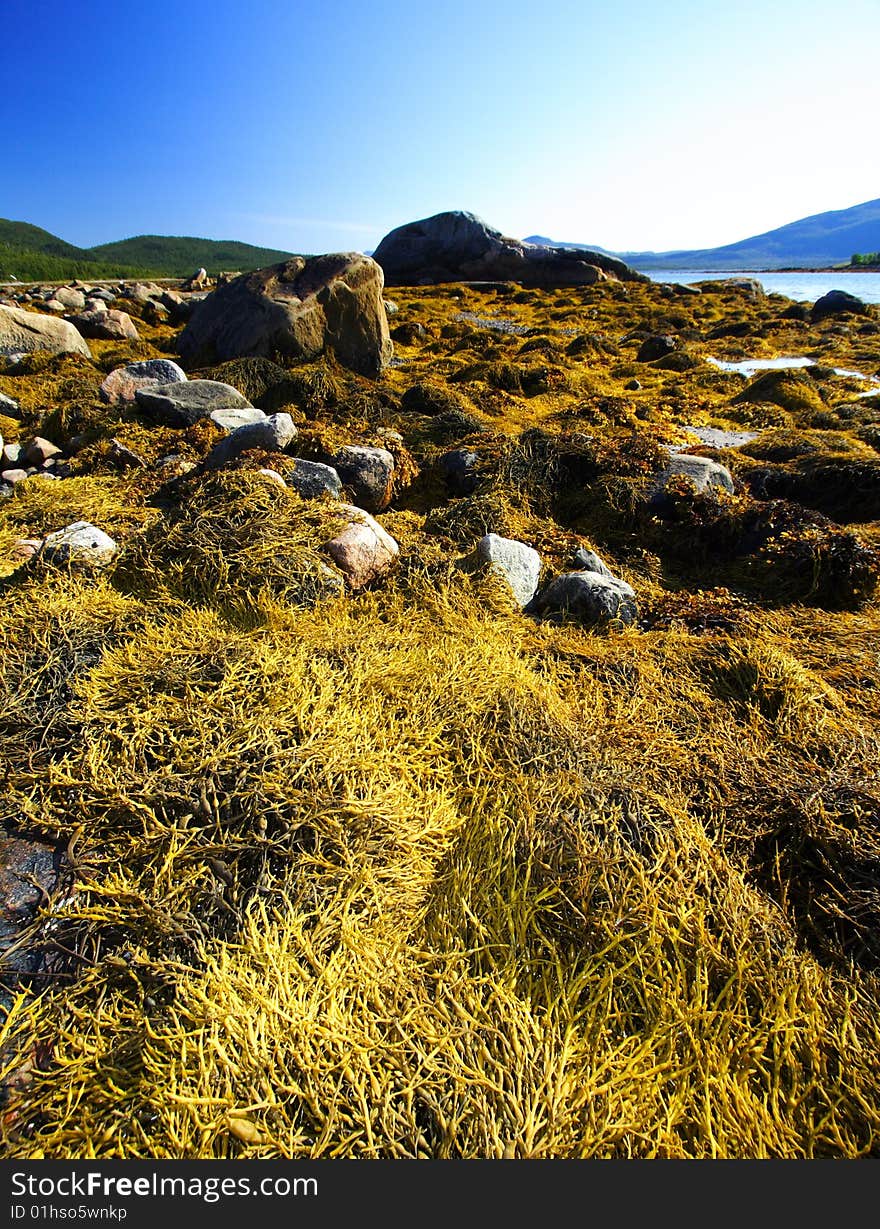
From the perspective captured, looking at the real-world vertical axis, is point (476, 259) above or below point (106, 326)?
above

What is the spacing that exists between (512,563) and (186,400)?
4244 millimetres

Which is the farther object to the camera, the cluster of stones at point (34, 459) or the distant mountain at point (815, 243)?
the distant mountain at point (815, 243)

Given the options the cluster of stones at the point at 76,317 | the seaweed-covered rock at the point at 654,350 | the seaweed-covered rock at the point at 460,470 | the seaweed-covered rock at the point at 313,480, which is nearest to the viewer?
the seaweed-covered rock at the point at 313,480

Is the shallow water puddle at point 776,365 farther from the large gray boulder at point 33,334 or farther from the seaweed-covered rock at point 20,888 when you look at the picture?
the seaweed-covered rock at point 20,888

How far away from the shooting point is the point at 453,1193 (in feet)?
3.42

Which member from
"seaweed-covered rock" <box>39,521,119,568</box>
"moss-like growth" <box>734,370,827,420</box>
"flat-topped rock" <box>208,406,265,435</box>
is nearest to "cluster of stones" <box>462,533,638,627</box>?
"seaweed-covered rock" <box>39,521,119,568</box>

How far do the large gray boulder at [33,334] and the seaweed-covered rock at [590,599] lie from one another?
9.25m

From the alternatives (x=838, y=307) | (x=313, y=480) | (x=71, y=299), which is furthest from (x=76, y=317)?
(x=838, y=307)

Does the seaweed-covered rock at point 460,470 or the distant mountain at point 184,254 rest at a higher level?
the distant mountain at point 184,254

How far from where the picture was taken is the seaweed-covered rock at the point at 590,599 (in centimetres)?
296

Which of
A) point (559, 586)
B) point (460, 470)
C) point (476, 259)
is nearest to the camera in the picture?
point (559, 586)

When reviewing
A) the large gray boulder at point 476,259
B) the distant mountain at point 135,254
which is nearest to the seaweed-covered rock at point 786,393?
the large gray boulder at point 476,259

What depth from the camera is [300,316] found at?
754 centimetres

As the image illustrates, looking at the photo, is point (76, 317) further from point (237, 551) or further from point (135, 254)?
point (135, 254)
